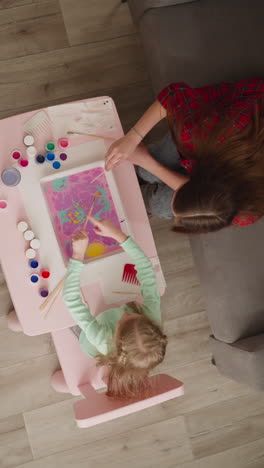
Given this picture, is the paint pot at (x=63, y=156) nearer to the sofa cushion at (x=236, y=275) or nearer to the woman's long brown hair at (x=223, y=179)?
the woman's long brown hair at (x=223, y=179)

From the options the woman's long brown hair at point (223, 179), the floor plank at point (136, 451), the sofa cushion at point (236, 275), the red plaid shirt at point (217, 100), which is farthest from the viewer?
the floor plank at point (136, 451)

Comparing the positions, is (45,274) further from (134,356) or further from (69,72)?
(69,72)

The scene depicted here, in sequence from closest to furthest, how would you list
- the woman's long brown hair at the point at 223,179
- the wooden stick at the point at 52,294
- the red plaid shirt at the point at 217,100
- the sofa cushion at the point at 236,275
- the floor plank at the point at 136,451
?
the woman's long brown hair at the point at 223,179 < the red plaid shirt at the point at 217,100 < the wooden stick at the point at 52,294 < the sofa cushion at the point at 236,275 < the floor plank at the point at 136,451

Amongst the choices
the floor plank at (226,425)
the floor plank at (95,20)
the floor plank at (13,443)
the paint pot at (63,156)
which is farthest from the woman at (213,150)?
the floor plank at (13,443)

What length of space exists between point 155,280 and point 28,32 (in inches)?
40.9

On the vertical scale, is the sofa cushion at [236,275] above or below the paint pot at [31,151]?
below

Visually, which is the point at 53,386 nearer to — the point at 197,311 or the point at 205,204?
the point at 197,311

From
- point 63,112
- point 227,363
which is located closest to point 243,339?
point 227,363

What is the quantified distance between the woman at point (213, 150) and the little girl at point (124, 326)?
169 millimetres

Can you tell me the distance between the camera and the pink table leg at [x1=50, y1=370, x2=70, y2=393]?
1.46m

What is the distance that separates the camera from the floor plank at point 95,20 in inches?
63.1

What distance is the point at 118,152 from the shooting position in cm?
112

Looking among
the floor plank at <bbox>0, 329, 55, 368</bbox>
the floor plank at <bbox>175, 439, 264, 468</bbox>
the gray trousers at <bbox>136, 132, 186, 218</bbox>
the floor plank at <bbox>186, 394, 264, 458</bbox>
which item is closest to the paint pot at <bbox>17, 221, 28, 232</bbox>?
the gray trousers at <bbox>136, 132, 186, 218</bbox>

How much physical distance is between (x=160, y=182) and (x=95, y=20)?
2.30ft
